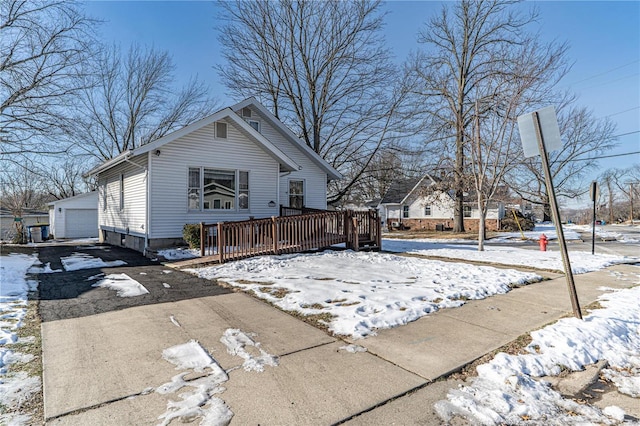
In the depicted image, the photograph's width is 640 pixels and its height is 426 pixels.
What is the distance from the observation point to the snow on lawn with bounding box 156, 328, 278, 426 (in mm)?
2342

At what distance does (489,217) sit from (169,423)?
114 feet

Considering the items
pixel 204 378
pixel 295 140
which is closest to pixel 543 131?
pixel 204 378

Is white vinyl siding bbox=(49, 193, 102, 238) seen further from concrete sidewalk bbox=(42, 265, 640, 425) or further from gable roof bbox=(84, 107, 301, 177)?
→ concrete sidewalk bbox=(42, 265, 640, 425)

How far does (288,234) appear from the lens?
392 inches

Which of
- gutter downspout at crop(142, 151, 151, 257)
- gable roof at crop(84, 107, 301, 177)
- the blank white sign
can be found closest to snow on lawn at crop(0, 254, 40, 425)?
gutter downspout at crop(142, 151, 151, 257)

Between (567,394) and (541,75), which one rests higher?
(541,75)

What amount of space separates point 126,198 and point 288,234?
7.19 m

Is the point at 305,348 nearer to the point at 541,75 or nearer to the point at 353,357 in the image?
the point at 353,357

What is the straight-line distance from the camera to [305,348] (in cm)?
351

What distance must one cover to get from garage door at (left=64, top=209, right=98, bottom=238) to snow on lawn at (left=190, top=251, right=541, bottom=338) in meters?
21.7

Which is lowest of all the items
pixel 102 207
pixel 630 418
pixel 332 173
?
pixel 630 418

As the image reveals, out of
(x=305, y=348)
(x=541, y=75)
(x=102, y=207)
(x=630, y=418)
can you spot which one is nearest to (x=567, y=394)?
(x=630, y=418)

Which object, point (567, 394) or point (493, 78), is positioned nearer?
point (567, 394)

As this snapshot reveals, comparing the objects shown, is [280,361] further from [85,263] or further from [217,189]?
[217,189]
